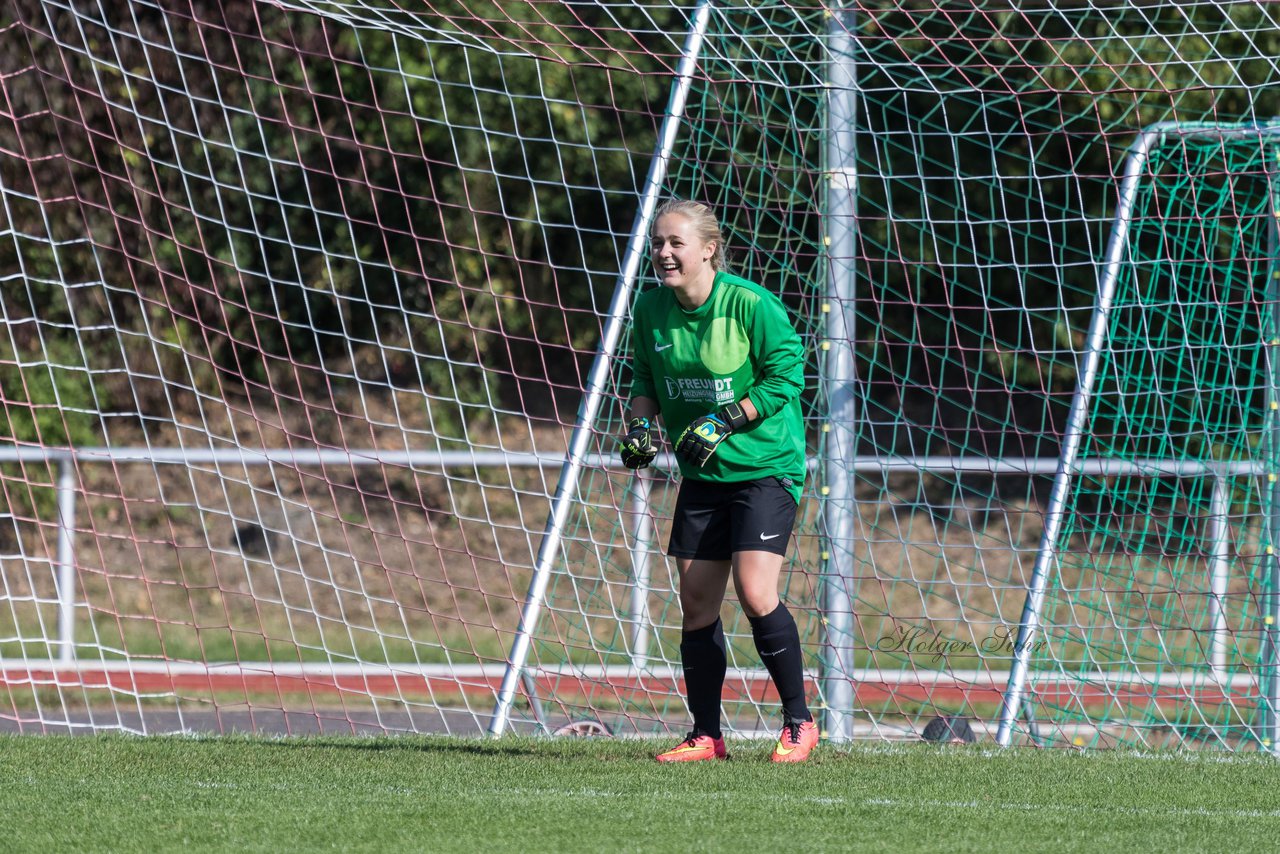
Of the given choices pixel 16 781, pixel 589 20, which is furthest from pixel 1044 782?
pixel 589 20

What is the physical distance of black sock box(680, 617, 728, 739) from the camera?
4.50 m

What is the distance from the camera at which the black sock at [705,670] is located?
4.50m

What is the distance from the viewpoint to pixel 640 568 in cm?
634

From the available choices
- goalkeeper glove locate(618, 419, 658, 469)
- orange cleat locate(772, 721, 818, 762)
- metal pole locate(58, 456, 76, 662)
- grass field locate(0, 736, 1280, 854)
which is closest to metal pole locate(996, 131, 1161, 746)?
grass field locate(0, 736, 1280, 854)

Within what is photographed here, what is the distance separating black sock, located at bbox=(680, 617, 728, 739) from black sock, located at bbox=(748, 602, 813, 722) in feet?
0.40

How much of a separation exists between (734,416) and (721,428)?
61 mm

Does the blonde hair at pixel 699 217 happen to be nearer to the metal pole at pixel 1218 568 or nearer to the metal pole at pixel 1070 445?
the metal pole at pixel 1070 445

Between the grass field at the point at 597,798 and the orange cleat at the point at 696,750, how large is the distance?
8 cm

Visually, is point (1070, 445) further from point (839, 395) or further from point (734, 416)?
point (734, 416)

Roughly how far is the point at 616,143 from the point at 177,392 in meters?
4.04

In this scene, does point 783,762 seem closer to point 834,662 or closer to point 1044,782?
point 1044,782

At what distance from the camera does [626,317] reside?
589 cm

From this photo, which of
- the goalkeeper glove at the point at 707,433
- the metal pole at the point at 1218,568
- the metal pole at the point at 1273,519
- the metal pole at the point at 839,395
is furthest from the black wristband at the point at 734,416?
the metal pole at the point at 1273,519

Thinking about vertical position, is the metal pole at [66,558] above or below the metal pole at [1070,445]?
below
